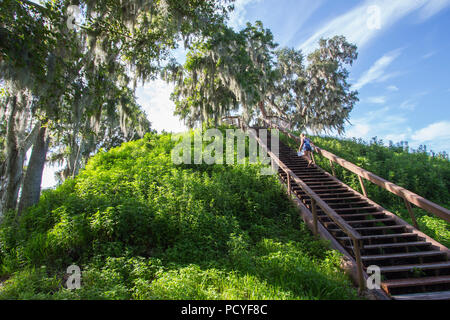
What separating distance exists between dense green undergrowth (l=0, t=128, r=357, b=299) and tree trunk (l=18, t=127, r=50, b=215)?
0.74m

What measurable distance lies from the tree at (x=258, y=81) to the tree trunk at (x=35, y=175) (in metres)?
9.50

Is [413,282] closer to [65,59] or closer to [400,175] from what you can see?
[400,175]

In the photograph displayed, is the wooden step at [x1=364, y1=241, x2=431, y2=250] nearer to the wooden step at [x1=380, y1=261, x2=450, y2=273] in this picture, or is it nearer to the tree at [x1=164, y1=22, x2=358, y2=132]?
the wooden step at [x1=380, y1=261, x2=450, y2=273]

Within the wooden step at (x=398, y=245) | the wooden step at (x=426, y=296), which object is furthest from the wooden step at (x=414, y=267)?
the wooden step at (x=398, y=245)

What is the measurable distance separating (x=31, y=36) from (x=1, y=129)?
514 inches

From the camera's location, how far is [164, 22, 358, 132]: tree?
46.7 ft

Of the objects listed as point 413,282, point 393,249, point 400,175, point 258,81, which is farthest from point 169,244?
point 258,81

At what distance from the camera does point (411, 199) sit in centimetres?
538

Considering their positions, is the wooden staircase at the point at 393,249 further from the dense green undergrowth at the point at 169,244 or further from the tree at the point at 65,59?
the tree at the point at 65,59

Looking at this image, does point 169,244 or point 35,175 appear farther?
point 35,175

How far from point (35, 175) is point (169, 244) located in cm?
626

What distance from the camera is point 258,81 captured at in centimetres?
1503

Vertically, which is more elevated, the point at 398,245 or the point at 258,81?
the point at 258,81

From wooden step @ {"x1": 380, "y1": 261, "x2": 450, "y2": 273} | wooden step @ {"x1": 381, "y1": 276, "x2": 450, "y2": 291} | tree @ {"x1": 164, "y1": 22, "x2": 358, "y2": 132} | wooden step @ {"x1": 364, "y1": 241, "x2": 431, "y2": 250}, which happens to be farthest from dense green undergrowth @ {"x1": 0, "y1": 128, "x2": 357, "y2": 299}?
tree @ {"x1": 164, "y1": 22, "x2": 358, "y2": 132}
